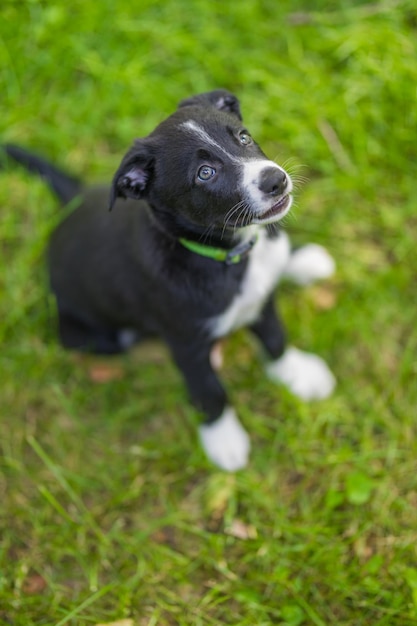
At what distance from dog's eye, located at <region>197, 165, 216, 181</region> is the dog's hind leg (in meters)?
1.59

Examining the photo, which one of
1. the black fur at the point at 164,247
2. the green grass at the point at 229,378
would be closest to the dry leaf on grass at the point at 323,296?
the green grass at the point at 229,378

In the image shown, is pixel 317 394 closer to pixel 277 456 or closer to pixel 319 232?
pixel 277 456

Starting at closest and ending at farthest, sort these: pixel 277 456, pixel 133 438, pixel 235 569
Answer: pixel 235 569, pixel 277 456, pixel 133 438

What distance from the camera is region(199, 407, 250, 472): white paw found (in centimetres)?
355

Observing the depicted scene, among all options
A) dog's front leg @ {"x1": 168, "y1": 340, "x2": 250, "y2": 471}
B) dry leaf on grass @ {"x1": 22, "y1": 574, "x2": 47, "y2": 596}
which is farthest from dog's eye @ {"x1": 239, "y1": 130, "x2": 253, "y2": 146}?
dry leaf on grass @ {"x1": 22, "y1": 574, "x2": 47, "y2": 596}

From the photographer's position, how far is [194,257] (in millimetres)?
2887

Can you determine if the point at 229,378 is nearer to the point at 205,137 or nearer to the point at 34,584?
the point at 34,584

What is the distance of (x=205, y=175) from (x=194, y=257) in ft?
1.49

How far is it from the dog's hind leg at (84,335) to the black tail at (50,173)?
2.51ft

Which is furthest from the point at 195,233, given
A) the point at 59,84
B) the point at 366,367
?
the point at 59,84

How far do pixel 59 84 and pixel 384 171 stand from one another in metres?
2.44

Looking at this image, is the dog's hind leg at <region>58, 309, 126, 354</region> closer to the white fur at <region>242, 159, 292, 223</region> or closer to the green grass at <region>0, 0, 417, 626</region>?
the green grass at <region>0, 0, 417, 626</region>

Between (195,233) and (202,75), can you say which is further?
(202,75)

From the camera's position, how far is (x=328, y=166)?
167 inches
